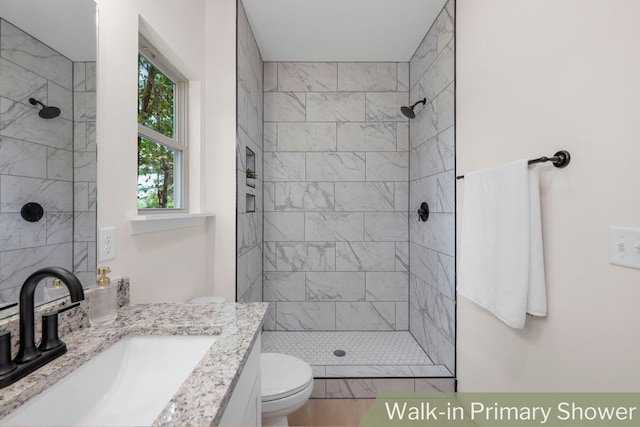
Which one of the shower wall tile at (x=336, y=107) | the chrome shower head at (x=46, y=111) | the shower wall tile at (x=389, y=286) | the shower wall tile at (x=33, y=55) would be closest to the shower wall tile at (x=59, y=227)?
the chrome shower head at (x=46, y=111)

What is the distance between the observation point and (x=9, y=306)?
0.76 meters

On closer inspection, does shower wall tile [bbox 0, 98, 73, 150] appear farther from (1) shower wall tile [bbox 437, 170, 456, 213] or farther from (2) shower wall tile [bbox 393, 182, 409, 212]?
(2) shower wall tile [bbox 393, 182, 409, 212]

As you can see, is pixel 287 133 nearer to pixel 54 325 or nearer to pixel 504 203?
pixel 504 203

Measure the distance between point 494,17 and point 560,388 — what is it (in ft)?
5.64

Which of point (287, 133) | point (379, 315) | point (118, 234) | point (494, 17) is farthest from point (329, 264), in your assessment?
point (494, 17)

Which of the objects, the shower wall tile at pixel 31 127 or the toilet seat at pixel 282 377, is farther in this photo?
the toilet seat at pixel 282 377

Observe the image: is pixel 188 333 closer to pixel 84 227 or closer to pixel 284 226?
pixel 84 227

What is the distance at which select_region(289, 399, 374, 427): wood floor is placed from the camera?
1.84m

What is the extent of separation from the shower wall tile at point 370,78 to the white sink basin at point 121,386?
2.63 metres

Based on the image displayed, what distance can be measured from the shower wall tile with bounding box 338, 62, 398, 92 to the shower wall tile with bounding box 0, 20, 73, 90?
235 centimetres

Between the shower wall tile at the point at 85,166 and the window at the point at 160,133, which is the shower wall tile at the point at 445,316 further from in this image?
the shower wall tile at the point at 85,166

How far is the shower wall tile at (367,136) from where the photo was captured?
9.56 feet

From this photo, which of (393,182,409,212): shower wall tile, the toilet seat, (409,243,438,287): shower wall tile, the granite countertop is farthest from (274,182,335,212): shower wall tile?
the granite countertop

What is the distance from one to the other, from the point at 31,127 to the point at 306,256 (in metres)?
2.31
